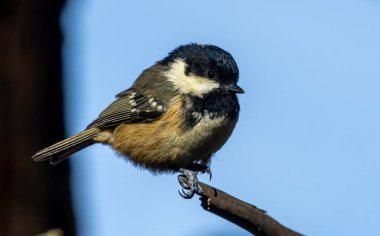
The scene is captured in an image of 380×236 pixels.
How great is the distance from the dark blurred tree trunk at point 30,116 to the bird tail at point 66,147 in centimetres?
61

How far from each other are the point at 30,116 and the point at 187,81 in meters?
1.52

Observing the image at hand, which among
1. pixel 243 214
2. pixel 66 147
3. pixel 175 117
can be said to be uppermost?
pixel 175 117

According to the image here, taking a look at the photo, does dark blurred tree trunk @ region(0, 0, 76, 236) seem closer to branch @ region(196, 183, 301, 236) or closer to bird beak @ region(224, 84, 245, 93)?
bird beak @ region(224, 84, 245, 93)

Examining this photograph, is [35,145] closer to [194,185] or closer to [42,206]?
[42,206]

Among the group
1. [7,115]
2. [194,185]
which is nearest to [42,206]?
[7,115]

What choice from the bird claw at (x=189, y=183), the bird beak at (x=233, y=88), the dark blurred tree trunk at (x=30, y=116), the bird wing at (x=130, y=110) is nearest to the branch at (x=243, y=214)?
the bird claw at (x=189, y=183)

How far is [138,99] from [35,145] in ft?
3.82

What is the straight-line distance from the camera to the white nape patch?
491 centimetres

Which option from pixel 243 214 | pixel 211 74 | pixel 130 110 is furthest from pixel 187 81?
pixel 243 214

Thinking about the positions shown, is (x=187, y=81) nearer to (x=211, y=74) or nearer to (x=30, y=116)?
(x=211, y=74)

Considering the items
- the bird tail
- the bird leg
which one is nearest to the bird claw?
the bird leg

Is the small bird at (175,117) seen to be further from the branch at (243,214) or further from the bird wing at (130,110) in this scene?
the branch at (243,214)

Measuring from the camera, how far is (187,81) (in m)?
5.00

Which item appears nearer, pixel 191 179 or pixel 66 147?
pixel 191 179
